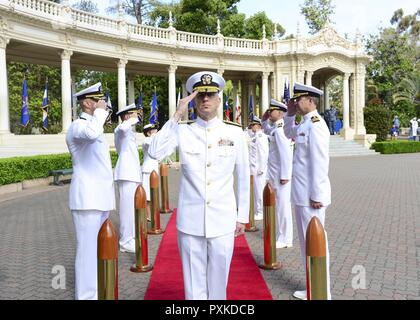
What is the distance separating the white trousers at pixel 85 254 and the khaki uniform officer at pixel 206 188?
1390 millimetres

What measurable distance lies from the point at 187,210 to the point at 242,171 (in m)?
0.58

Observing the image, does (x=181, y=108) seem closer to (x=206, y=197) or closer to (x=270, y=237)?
(x=206, y=197)

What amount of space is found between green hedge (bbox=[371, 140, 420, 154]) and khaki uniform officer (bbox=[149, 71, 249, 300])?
29.4 meters

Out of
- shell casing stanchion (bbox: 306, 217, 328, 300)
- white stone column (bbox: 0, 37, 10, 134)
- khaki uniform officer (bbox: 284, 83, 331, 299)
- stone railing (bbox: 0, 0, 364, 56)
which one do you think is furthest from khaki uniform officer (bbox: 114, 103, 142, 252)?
Answer: stone railing (bbox: 0, 0, 364, 56)

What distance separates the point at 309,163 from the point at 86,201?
252 centimetres

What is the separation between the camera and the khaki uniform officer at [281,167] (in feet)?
23.1

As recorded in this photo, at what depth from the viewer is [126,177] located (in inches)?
276

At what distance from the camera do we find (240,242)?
717 cm

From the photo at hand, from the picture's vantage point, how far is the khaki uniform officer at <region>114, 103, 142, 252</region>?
694 cm

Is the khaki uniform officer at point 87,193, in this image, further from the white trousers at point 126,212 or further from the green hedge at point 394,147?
the green hedge at point 394,147

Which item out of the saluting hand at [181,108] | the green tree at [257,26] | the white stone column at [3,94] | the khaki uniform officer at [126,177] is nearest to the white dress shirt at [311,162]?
the saluting hand at [181,108]

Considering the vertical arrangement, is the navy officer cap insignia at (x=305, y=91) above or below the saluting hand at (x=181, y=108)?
above
